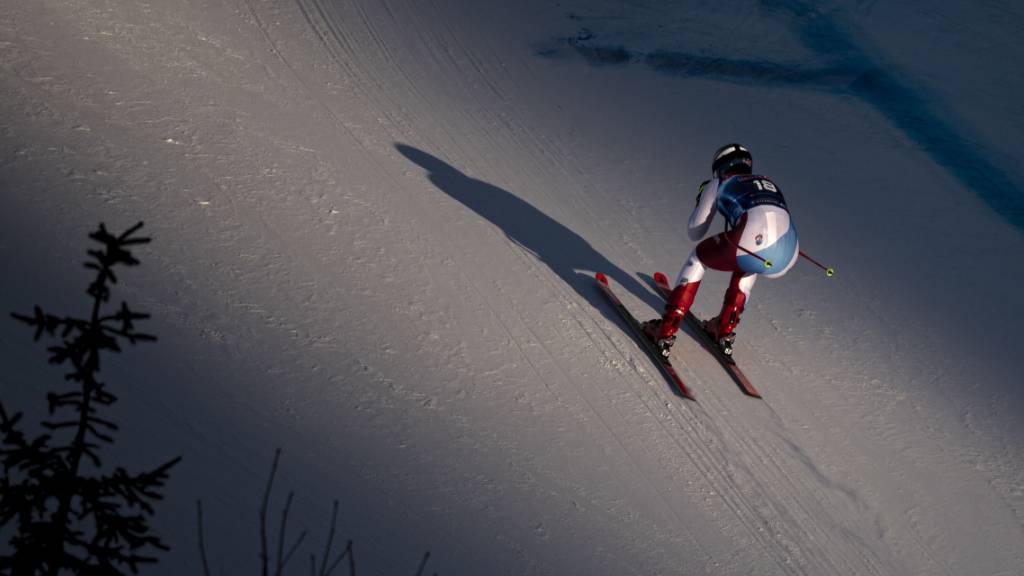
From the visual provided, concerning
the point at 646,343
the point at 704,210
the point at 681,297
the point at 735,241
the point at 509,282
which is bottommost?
the point at 646,343

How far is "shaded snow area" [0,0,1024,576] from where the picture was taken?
16.9 ft

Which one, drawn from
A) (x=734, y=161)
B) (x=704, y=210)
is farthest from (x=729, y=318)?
(x=734, y=161)

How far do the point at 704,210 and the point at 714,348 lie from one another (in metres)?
0.98

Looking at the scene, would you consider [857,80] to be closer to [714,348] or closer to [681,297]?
[714,348]

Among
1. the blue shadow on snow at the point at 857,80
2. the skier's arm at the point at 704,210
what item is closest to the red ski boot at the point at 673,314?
the skier's arm at the point at 704,210

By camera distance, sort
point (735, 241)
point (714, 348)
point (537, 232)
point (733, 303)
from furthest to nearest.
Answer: point (537, 232)
point (714, 348)
point (733, 303)
point (735, 241)

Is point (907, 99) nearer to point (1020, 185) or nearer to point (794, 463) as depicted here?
point (1020, 185)

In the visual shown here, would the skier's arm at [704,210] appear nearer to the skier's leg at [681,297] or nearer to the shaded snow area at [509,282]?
the skier's leg at [681,297]

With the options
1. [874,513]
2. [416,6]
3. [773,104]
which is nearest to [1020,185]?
[773,104]

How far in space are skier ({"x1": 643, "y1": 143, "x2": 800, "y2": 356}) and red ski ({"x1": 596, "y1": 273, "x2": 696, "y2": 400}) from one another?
52 mm

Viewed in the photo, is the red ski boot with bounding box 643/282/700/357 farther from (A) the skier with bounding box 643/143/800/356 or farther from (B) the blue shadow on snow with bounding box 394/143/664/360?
(B) the blue shadow on snow with bounding box 394/143/664/360

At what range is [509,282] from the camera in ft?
23.3

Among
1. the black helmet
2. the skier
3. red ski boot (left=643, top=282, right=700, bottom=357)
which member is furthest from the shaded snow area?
the black helmet

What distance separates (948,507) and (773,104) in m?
5.50
